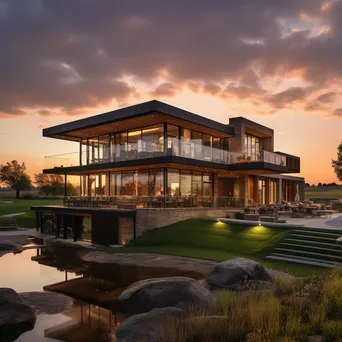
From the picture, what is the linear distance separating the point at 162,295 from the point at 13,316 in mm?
4383

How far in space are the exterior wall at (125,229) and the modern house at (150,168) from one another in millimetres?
68

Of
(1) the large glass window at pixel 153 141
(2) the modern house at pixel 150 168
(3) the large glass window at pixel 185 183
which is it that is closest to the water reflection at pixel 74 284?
(2) the modern house at pixel 150 168

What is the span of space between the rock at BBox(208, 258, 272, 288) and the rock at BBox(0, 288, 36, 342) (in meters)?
6.28

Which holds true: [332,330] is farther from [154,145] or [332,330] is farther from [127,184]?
[127,184]

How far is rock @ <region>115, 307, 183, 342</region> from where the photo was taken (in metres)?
7.48

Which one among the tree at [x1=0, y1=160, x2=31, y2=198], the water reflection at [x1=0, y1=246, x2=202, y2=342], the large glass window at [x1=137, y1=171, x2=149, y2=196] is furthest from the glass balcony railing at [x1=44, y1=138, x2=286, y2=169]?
the tree at [x1=0, y1=160, x2=31, y2=198]

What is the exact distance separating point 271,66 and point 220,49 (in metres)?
3.96

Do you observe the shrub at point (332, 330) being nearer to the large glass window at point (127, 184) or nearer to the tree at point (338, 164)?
the large glass window at point (127, 184)

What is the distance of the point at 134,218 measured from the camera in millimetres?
21875

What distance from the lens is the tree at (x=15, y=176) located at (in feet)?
326

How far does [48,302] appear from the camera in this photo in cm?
1115

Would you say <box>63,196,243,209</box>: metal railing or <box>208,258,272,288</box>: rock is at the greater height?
<box>63,196,243,209</box>: metal railing

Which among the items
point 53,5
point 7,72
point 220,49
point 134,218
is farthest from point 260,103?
point 7,72

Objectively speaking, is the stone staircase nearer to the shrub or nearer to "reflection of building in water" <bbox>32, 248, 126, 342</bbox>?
the shrub
